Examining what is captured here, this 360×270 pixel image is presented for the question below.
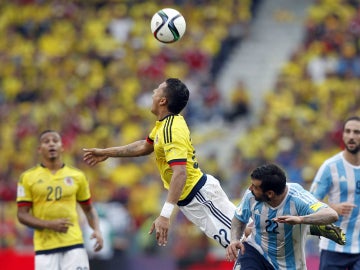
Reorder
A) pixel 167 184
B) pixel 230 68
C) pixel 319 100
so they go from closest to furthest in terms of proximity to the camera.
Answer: pixel 167 184
pixel 319 100
pixel 230 68

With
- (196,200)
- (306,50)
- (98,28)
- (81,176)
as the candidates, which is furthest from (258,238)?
(98,28)

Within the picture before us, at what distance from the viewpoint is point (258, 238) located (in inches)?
384

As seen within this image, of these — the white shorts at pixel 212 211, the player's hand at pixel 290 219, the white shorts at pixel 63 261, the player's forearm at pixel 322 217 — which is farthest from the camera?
the white shorts at pixel 63 261

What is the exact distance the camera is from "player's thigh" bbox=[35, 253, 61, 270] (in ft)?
38.1

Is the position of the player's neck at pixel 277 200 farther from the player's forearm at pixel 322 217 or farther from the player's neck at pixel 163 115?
the player's neck at pixel 163 115

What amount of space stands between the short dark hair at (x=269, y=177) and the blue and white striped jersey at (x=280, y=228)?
308mm

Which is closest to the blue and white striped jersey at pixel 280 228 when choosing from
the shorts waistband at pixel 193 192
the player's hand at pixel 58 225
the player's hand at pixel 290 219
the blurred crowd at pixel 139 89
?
the player's hand at pixel 290 219

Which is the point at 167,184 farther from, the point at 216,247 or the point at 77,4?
the point at 77,4

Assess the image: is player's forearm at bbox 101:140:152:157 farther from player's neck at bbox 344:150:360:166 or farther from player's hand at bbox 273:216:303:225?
player's hand at bbox 273:216:303:225

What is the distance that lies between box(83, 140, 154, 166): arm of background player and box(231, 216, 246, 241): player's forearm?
1.54 m

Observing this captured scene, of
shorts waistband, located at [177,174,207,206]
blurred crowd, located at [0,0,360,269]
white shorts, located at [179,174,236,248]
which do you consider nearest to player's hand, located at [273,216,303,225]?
white shorts, located at [179,174,236,248]

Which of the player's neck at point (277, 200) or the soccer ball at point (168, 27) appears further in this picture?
the soccer ball at point (168, 27)

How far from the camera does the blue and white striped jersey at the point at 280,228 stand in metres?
9.41

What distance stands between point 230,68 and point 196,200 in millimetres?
12789
